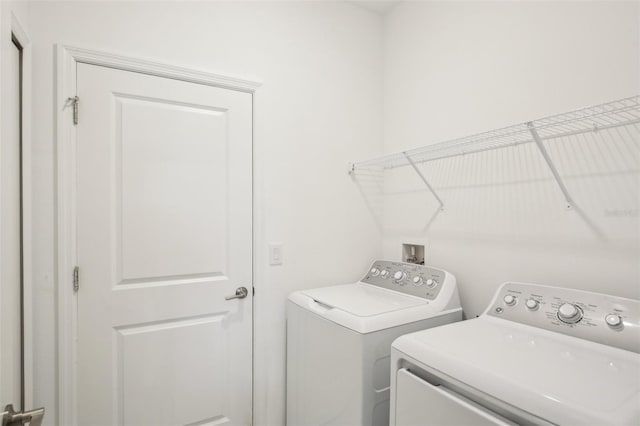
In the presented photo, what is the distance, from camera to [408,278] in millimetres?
1733

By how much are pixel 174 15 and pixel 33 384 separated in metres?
1.74

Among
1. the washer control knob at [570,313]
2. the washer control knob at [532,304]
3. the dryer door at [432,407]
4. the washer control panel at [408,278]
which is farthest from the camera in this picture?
the washer control panel at [408,278]

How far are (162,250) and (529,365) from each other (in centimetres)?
152

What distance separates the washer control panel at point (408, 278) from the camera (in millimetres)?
1598

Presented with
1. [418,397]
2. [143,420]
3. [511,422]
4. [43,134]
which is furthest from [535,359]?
[43,134]

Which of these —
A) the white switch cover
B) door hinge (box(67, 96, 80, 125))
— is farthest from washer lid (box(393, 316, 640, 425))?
door hinge (box(67, 96, 80, 125))

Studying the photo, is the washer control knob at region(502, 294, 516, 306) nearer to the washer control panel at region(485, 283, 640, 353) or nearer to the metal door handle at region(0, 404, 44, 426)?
the washer control panel at region(485, 283, 640, 353)

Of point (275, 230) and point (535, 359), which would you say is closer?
point (535, 359)

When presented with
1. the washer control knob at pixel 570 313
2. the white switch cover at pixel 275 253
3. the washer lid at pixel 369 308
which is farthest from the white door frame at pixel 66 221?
the washer control knob at pixel 570 313

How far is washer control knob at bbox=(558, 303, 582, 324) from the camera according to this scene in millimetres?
1124

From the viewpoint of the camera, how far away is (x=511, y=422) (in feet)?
2.67

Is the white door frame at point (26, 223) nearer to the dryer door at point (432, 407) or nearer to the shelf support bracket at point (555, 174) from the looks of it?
the dryer door at point (432, 407)

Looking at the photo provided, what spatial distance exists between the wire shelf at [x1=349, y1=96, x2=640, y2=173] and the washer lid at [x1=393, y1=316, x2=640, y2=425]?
0.71m

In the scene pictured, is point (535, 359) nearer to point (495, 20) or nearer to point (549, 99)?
point (549, 99)
